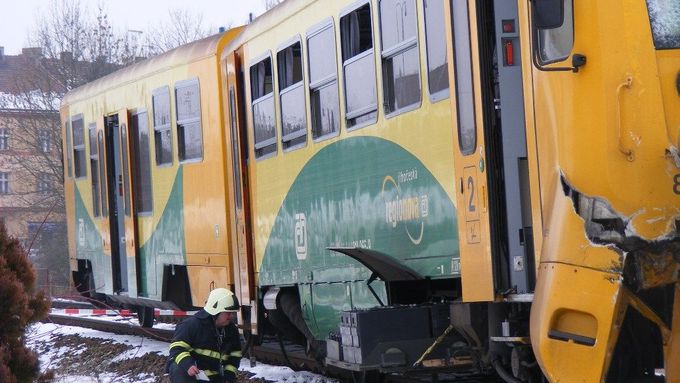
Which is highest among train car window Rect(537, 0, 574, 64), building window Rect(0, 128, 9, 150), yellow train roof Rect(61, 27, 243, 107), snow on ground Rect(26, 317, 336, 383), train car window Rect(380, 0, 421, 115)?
building window Rect(0, 128, 9, 150)

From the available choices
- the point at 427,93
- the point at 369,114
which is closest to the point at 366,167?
the point at 369,114

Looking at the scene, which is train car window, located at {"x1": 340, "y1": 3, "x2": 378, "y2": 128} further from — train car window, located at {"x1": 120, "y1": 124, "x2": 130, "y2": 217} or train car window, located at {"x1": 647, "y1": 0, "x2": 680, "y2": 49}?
train car window, located at {"x1": 120, "y1": 124, "x2": 130, "y2": 217}

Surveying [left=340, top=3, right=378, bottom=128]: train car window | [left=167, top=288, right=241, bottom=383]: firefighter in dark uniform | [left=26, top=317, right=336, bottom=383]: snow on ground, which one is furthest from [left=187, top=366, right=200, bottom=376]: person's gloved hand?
[left=26, top=317, right=336, bottom=383]: snow on ground

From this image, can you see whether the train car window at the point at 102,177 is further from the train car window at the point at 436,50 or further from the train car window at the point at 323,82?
the train car window at the point at 436,50

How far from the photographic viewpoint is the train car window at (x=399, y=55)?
8.81m

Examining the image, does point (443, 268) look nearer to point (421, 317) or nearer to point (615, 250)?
point (421, 317)

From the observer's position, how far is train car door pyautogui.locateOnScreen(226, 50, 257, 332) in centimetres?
1298

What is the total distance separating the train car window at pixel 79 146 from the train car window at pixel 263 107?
7286 mm

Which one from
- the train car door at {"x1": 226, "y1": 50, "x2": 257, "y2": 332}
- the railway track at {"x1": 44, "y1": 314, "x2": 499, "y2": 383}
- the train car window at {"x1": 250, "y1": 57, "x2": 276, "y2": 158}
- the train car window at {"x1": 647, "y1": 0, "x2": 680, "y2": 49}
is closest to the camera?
the train car window at {"x1": 647, "y1": 0, "x2": 680, "y2": 49}

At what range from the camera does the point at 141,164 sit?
655 inches

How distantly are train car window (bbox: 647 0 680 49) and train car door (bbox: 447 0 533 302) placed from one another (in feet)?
3.85

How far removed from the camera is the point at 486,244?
7.75m

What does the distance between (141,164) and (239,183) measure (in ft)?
12.7

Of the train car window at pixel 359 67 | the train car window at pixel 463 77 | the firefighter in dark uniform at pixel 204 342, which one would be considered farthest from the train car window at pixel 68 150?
the train car window at pixel 463 77
